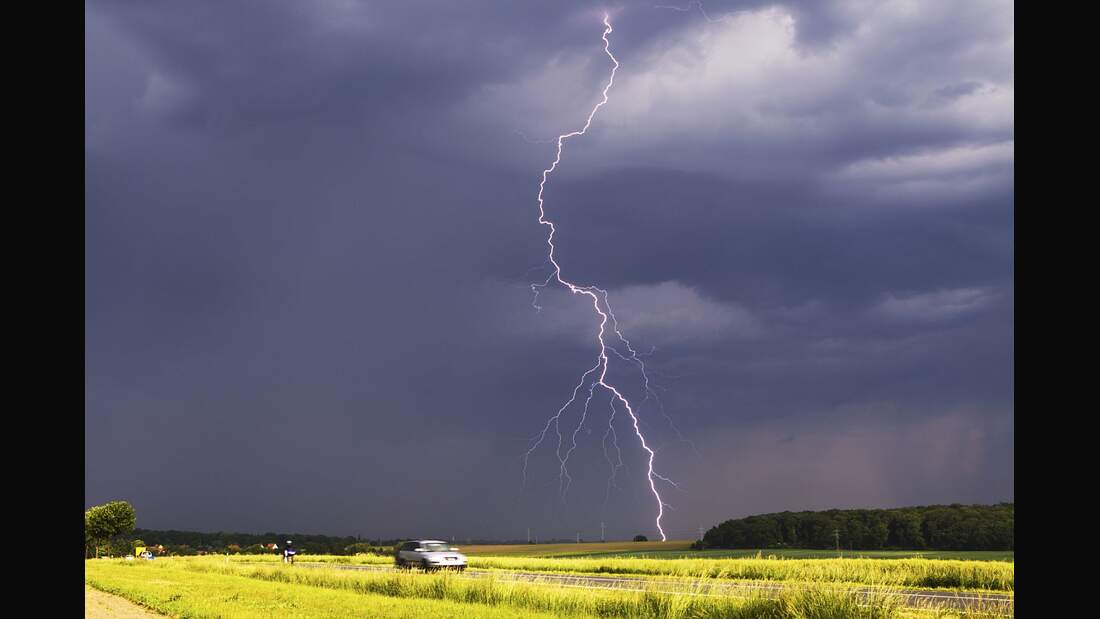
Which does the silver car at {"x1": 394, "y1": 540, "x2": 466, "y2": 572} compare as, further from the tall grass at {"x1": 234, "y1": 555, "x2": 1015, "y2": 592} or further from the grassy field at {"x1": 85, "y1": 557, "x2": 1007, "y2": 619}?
the grassy field at {"x1": 85, "y1": 557, "x2": 1007, "y2": 619}

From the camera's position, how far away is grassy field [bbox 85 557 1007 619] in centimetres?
1496

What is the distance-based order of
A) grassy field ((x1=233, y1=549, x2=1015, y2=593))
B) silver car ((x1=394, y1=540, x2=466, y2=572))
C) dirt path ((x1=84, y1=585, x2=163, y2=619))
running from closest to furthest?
dirt path ((x1=84, y1=585, x2=163, y2=619)) < grassy field ((x1=233, y1=549, x2=1015, y2=593)) < silver car ((x1=394, y1=540, x2=466, y2=572))

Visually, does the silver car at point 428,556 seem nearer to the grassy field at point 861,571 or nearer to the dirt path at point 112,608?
the grassy field at point 861,571

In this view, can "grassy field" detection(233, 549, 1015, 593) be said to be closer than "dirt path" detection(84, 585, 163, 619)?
No

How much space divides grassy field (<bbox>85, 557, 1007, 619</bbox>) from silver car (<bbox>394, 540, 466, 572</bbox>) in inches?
250

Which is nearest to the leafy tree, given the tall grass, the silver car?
the silver car

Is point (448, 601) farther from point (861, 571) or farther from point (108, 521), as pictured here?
point (108, 521)

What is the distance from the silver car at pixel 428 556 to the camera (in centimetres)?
3688

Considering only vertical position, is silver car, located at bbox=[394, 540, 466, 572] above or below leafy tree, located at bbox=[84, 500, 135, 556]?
above

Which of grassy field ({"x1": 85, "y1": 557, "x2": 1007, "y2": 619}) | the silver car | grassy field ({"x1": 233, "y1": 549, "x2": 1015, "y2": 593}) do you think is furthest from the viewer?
the silver car

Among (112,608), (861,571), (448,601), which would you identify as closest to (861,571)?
(861,571)
